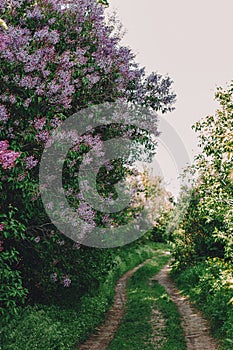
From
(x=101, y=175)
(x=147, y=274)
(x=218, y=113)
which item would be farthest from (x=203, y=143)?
(x=147, y=274)

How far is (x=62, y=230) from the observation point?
8.45 metres

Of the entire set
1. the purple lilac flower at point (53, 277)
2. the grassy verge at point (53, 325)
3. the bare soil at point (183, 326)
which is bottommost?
the bare soil at point (183, 326)

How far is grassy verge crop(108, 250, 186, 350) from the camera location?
959 centimetres

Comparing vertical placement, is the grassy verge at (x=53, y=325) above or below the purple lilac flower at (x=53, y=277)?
below

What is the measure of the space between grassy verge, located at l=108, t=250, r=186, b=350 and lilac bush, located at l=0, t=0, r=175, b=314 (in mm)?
2257

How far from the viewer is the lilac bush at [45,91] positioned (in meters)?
7.11

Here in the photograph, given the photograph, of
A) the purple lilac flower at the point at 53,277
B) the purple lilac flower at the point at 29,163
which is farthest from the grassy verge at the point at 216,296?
the purple lilac flower at the point at 29,163

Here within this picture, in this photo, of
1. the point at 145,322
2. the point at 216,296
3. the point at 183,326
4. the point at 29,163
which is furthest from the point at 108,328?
the point at 29,163

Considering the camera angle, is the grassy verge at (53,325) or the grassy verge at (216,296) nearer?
the grassy verge at (53,325)

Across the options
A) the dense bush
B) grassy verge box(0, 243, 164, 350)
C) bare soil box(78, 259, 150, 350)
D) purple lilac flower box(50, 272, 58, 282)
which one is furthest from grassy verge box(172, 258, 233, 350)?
purple lilac flower box(50, 272, 58, 282)

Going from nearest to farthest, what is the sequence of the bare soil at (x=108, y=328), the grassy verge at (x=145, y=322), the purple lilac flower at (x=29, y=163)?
the purple lilac flower at (x=29, y=163) < the grassy verge at (x=145, y=322) < the bare soil at (x=108, y=328)

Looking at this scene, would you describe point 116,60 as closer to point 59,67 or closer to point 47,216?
point 59,67

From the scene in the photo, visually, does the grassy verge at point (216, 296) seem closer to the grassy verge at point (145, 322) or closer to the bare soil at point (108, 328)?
the grassy verge at point (145, 322)

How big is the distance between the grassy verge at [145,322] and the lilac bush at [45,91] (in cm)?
226
